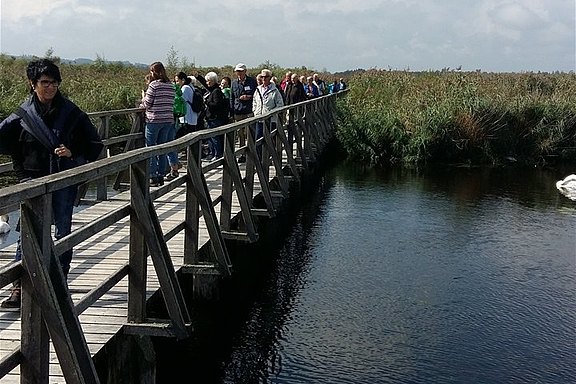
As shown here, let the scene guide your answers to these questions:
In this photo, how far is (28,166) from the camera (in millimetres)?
5367

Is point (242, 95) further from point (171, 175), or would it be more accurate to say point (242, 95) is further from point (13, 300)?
point (13, 300)

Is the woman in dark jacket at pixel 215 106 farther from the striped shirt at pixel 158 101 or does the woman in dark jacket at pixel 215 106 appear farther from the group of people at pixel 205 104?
the striped shirt at pixel 158 101

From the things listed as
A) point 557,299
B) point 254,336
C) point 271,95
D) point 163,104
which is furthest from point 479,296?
point 271,95

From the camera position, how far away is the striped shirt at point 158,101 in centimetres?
1041

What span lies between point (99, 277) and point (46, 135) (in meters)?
1.31

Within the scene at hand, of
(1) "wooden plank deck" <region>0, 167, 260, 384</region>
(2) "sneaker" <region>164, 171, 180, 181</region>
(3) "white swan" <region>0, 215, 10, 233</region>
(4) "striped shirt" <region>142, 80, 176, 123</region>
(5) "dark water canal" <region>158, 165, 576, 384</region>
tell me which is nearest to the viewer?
(1) "wooden plank deck" <region>0, 167, 260, 384</region>

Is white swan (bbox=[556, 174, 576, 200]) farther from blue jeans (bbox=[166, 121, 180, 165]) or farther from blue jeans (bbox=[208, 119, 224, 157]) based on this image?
blue jeans (bbox=[166, 121, 180, 165])

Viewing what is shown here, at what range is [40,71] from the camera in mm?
5215

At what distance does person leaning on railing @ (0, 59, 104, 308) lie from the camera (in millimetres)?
5246

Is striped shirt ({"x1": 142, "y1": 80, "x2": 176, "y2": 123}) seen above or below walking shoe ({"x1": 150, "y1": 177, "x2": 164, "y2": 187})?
above

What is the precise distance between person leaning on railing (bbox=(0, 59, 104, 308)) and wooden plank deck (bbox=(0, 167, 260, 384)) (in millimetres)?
386

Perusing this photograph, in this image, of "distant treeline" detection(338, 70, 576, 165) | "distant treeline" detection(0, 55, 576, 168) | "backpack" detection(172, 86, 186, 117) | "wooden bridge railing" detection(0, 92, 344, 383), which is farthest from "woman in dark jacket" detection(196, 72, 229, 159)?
"distant treeline" detection(338, 70, 576, 165)

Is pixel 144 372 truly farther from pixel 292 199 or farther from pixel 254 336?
pixel 292 199

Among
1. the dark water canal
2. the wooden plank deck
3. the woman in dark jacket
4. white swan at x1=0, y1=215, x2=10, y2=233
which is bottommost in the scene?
the dark water canal
